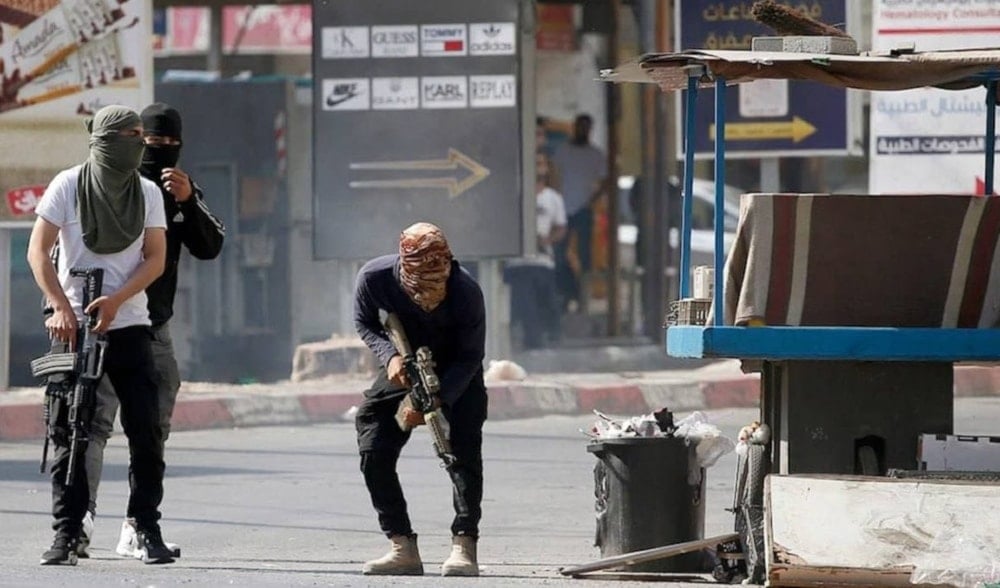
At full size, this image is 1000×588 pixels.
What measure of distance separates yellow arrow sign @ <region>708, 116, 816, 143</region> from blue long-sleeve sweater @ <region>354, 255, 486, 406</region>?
760 centimetres

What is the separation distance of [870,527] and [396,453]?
174 cm

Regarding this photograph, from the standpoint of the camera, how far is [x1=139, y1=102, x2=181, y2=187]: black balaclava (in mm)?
8383

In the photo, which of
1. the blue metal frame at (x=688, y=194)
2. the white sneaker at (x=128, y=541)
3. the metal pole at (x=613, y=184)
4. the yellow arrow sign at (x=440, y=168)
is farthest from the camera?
the metal pole at (x=613, y=184)

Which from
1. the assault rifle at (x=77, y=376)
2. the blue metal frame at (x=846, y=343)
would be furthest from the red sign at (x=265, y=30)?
the blue metal frame at (x=846, y=343)

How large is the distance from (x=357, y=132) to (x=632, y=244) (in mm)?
7769

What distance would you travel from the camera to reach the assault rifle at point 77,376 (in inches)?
307

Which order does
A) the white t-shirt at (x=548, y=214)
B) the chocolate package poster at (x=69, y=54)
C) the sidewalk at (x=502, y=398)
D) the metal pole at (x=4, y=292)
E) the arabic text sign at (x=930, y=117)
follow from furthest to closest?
1. the white t-shirt at (x=548, y=214)
2. the arabic text sign at (x=930, y=117)
3. the metal pole at (x=4, y=292)
4. the chocolate package poster at (x=69, y=54)
5. the sidewalk at (x=502, y=398)

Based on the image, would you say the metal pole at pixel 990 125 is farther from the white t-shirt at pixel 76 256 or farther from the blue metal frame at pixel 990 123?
the white t-shirt at pixel 76 256

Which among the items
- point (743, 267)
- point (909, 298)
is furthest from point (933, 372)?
point (743, 267)

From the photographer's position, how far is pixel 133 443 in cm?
805

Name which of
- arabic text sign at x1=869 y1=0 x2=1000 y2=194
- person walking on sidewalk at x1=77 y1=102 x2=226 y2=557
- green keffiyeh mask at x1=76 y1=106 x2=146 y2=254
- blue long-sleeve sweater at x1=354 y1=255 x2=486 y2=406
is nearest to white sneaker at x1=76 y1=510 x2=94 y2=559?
person walking on sidewalk at x1=77 y1=102 x2=226 y2=557

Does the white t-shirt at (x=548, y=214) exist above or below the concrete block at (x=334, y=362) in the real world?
above

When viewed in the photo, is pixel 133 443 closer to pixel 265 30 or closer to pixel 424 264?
pixel 424 264

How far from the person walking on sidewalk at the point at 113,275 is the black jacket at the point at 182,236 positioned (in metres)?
0.30
